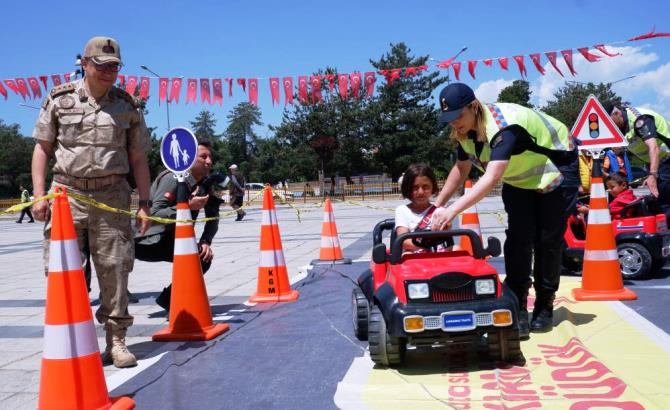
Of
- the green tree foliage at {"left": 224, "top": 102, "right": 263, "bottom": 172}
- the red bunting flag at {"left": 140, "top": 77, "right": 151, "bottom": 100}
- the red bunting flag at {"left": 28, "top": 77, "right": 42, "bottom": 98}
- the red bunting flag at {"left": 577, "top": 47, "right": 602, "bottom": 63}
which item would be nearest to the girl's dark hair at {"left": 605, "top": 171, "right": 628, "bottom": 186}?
the red bunting flag at {"left": 577, "top": 47, "right": 602, "bottom": 63}

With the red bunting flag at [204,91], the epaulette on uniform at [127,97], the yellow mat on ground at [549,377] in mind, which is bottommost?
the yellow mat on ground at [549,377]

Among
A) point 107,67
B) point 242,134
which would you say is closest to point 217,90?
point 107,67

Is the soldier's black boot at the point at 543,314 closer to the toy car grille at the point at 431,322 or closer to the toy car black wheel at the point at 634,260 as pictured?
the toy car grille at the point at 431,322

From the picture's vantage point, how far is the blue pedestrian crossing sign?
500 cm

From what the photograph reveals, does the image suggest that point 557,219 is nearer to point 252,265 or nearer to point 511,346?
point 511,346

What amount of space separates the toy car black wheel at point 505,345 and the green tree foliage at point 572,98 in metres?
50.8

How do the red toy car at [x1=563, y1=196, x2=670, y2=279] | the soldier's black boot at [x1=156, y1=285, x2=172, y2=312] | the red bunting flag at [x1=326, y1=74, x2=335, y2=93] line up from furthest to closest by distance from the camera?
1. the red bunting flag at [x1=326, y1=74, x2=335, y2=93]
2. the red toy car at [x1=563, y1=196, x2=670, y2=279]
3. the soldier's black boot at [x1=156, y1=285, x2=172, y2=312]

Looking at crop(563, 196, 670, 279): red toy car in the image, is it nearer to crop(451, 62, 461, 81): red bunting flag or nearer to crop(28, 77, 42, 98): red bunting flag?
crop(451, 62, 461, 81): red bunting flag

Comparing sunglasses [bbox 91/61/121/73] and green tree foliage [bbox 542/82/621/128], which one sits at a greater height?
green tree foliage [bbox 542/82/621/128]

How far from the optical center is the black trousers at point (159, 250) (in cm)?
561

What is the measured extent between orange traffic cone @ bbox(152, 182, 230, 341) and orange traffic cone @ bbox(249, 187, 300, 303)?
4.30 ft

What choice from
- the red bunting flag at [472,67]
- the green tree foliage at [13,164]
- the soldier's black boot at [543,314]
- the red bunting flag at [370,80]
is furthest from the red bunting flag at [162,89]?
the green tree foliage at [13,164]

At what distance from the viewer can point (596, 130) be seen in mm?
6355

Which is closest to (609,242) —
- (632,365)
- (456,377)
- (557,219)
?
(557,219)
